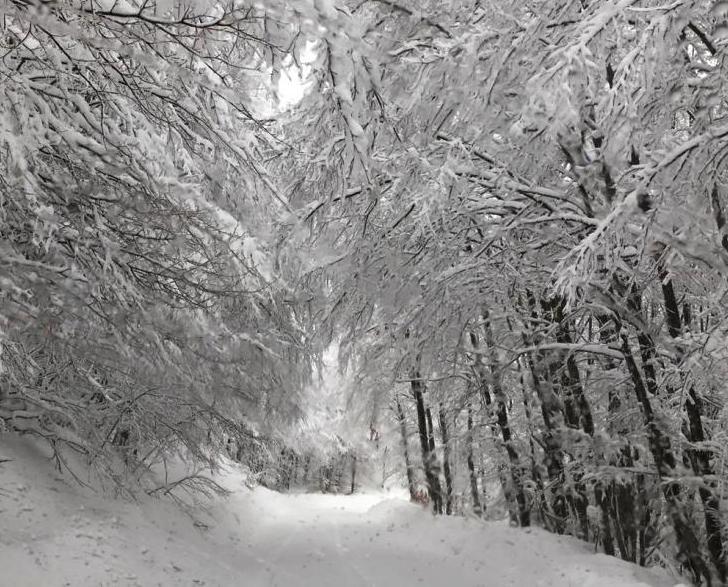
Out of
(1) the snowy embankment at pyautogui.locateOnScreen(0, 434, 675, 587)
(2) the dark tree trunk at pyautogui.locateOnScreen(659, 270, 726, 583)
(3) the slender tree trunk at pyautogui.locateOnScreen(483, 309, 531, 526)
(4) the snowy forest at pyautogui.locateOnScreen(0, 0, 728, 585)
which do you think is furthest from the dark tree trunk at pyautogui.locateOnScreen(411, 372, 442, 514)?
(2) the dark tree trunk at pyautogui.locateOnScreen(659, 270, 726, 583)

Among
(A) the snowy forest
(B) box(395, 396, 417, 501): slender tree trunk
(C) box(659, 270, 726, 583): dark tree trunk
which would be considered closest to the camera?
(A) the snowy forest

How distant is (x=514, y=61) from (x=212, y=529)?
9.59m

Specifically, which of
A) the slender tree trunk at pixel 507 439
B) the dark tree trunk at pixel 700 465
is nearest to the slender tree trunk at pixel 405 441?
the slender tree trunk at pixel 507 439

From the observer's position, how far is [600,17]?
3.43 m

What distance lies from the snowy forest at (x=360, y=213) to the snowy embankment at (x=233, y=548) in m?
0.56

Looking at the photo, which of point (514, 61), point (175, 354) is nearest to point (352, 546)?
point (175, 354)

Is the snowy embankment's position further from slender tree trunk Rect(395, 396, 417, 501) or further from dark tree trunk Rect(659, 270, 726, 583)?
slender tree trunk Rect(395, 396, 417, 501)

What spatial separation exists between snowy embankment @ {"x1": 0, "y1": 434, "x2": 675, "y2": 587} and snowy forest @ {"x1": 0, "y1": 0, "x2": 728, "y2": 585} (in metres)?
0.56

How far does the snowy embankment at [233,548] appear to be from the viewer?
6102mm

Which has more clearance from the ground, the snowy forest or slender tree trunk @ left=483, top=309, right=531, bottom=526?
the snowy forest

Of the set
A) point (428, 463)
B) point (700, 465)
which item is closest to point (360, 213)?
point (700, 465)

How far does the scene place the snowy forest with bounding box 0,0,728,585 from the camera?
10.8ft

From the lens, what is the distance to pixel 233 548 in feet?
31.5

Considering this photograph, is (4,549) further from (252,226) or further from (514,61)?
(514,61)
